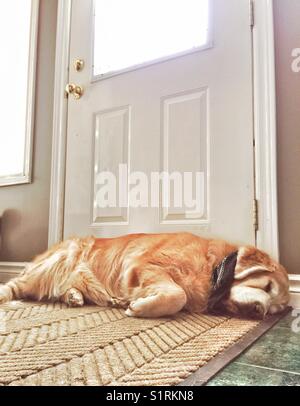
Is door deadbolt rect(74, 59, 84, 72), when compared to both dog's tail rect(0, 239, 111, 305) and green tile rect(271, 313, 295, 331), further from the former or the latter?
green tile rect(271, 313, 295, 331)

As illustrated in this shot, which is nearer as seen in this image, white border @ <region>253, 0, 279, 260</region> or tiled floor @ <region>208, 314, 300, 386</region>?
tiled floor @ <region>208, 314, 300, 386</region>

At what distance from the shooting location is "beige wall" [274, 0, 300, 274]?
1449mm

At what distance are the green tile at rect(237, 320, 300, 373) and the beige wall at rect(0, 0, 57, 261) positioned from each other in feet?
5.00

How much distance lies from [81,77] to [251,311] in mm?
1651

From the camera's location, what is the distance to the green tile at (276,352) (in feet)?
2.45

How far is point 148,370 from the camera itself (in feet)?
2.19

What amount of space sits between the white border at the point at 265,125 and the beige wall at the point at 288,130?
3 centimetres

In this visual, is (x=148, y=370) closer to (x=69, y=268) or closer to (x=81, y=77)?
(x=69, y=268)

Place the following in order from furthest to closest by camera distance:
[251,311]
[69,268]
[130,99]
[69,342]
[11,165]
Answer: [11,165] < [130,99] < [69,268] < [251,311] < [69,342]

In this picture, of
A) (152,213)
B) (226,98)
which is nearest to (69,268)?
(152,213)

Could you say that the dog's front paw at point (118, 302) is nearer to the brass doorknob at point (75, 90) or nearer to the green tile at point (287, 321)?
the green tile at point (287, 321)

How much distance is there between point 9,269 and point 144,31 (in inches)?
63.5

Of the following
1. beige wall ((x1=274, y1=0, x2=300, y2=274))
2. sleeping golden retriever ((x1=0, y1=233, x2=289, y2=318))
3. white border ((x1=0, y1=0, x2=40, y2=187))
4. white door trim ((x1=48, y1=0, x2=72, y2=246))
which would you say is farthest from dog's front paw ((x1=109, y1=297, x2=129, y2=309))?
white border ((x1=0, y1=0, x2=40, y2=187))

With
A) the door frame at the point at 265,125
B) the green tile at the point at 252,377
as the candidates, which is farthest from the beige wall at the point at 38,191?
the green tile at the point at 252,377
